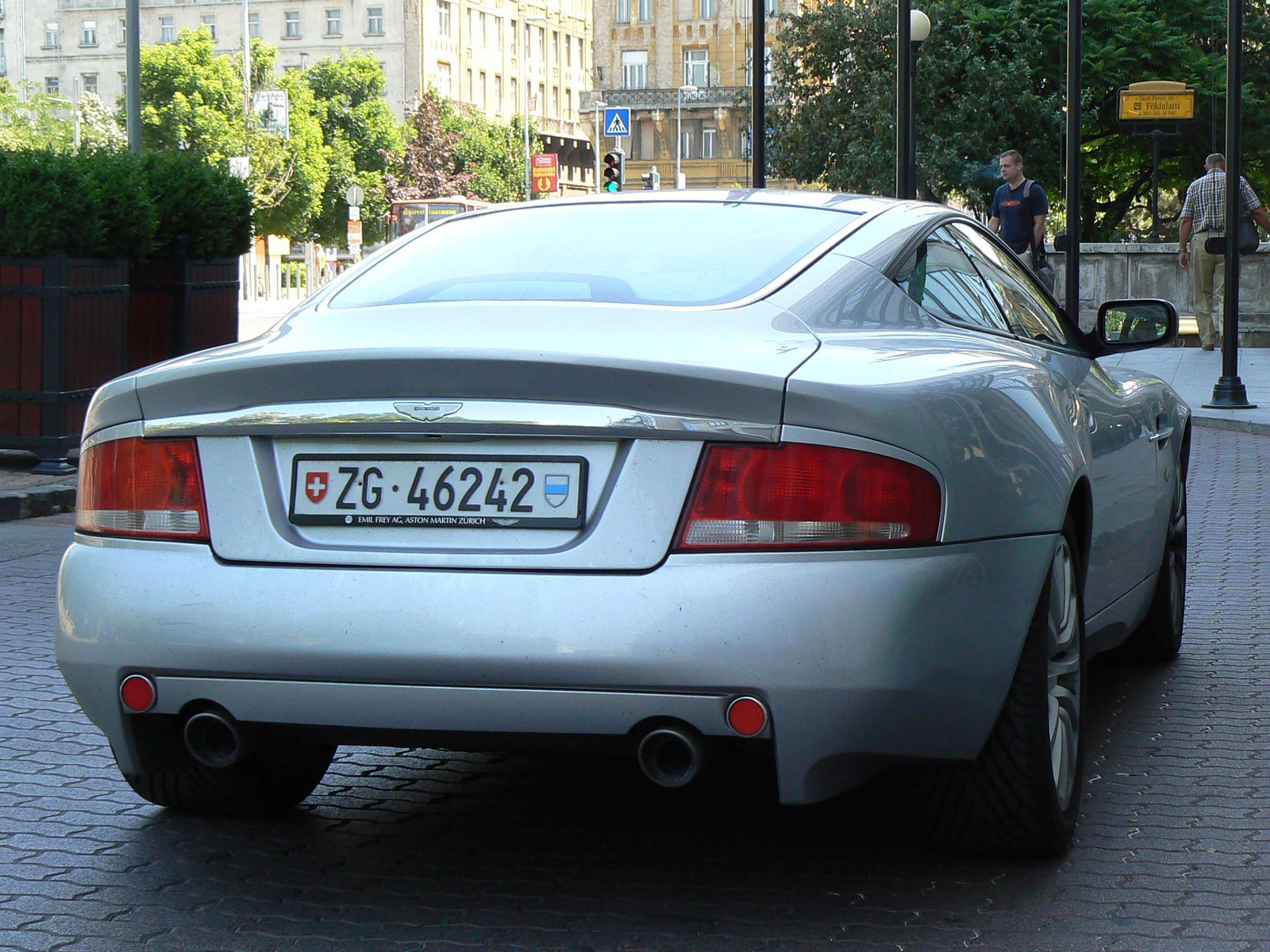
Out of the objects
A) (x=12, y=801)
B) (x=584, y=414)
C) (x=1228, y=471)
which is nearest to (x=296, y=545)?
(x=584, y=414)

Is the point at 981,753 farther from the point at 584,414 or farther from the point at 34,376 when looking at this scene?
the point at 34,376

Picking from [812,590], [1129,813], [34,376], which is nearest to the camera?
[812,590]

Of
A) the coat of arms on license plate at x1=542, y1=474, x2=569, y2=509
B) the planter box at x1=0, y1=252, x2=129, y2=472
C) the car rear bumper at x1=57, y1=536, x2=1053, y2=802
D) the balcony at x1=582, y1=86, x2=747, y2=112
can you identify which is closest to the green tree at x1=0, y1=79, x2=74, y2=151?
the balcony at x1=582, y1=86, x2=747, y2=112

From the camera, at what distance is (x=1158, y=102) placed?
105 ft

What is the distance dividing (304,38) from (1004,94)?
263ft

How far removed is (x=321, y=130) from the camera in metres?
87.8

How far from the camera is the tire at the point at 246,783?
4.35 m

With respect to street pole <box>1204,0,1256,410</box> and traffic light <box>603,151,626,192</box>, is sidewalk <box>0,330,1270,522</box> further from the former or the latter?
traffic light <box>603,151,626,192</box>

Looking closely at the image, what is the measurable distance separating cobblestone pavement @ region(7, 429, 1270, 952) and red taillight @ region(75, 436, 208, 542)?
28.1 inches

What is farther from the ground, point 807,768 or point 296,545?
point 296,545

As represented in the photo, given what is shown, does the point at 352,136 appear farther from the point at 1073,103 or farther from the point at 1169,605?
the point at 1169,605

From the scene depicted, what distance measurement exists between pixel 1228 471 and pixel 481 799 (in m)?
9.14

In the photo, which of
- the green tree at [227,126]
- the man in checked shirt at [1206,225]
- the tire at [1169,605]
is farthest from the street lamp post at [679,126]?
the tire at [1169,605]

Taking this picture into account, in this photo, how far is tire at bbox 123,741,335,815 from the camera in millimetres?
4352
